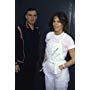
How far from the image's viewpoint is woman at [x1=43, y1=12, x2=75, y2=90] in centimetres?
138

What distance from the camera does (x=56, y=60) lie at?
4.54 feet

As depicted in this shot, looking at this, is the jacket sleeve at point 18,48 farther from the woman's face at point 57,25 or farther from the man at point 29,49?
the woman's face at point 57,25

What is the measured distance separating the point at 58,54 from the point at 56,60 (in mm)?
42

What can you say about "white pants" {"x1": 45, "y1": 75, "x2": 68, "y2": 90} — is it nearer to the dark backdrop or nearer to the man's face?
the dark backdrop

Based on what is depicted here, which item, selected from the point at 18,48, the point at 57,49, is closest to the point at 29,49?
the point at 18,48

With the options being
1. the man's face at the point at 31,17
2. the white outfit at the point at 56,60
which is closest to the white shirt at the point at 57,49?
the white outfit at the point at 56,60

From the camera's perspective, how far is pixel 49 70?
1.40 metres

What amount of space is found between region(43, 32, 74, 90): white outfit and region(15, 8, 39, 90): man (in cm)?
7

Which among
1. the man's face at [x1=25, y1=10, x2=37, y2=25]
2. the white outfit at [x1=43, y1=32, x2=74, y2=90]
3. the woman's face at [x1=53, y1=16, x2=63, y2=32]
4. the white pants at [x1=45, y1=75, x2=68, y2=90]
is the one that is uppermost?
the man's face at [x1=25, y1=10, x2=37, y2=25]

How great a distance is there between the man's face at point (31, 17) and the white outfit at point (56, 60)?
0.14 metres

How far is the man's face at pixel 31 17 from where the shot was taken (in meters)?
1.41

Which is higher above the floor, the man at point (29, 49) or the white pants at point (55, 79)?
the man at point (29, 49)

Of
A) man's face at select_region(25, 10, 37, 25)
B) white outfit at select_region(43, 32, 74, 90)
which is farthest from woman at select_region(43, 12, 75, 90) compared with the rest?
man's face at select_region(25, 10, 37, 25)
